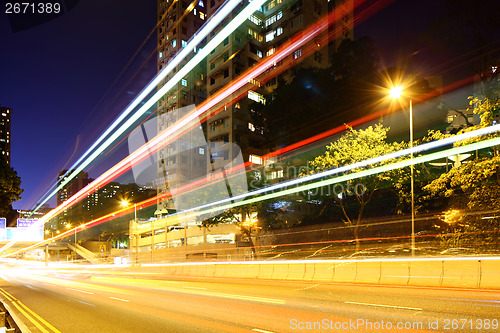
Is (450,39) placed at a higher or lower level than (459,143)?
higher

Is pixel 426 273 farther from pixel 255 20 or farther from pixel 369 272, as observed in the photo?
pixel 255 20

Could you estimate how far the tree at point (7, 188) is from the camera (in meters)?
21.9

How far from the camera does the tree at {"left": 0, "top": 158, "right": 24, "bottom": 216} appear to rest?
2189 centimetres

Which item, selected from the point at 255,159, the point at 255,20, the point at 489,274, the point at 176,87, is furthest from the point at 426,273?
the point at 176,87

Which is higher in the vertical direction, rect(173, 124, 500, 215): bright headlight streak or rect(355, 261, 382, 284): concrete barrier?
rect(173, 124, 500, 215): bright headlight streak

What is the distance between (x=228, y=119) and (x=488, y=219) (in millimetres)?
49020

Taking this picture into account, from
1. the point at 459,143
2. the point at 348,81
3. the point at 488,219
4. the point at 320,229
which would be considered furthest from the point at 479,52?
the point at 320,229

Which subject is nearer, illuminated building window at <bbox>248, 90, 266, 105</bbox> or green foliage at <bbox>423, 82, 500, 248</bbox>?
green foliage at <bbox>423, 82, 500, 248</bbox>

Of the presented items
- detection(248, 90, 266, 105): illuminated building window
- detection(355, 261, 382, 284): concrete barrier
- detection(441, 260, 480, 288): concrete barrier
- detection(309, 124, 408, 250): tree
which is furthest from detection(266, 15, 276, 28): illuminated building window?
detection(441, 260, 480, 288): concrete barrier

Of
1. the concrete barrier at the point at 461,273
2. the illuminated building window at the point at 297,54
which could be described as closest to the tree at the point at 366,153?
the concrete barrier at the point at 461,273

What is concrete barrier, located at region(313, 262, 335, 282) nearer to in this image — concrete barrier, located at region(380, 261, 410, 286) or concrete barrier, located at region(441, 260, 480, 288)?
concrete barrier, located at region(380, 261, 410, 286)

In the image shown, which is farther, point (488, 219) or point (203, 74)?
point (203, 74)

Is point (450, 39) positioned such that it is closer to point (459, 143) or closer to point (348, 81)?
point (459, 143)

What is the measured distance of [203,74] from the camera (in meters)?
86.6
